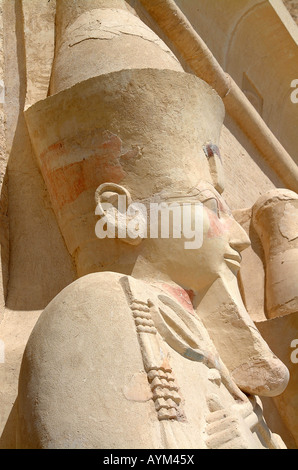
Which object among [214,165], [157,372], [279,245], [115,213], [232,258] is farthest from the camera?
[279,245]

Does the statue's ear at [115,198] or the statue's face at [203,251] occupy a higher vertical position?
the statue's ear at [115,198]

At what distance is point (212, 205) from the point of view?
3.10 metres

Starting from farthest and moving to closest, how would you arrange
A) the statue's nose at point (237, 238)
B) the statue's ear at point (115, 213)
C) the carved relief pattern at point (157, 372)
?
1. the statue's nose at point (237, 238)
2. the statue's ear at point (115, 213)
3. the carved relief pattern at point (157, 372)

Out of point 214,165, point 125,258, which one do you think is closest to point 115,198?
point 125,258

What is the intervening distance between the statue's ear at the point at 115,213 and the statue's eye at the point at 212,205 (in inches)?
11.9

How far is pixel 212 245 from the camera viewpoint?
304 cm

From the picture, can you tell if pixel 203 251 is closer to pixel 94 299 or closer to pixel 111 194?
pixel 111 194

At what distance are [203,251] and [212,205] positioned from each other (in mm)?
209

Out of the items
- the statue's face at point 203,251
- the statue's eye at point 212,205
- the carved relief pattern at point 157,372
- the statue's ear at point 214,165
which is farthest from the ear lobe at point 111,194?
the carved relief pattern at point 157,372

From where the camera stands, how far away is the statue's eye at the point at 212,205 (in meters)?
3.08

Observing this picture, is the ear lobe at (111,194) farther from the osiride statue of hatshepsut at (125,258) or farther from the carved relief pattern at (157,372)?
the carved relief pattern at (157,372)

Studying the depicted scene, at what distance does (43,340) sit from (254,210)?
2.14m
